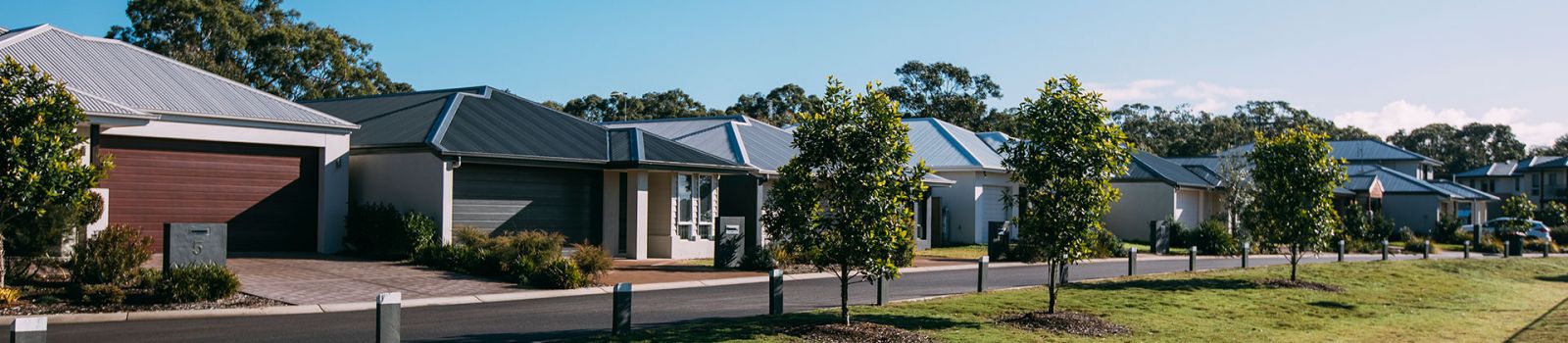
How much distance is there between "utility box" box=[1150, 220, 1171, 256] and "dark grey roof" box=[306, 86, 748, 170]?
586 inches

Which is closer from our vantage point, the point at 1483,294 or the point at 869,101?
the point at 869,101

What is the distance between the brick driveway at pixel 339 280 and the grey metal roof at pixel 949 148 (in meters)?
20.3

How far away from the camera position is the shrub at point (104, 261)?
48.4ft

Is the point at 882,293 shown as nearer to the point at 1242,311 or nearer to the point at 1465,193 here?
the point at 1242,311

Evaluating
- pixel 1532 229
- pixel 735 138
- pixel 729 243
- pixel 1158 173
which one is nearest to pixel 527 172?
pixel 729 243

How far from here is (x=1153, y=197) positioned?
4250 centimetres

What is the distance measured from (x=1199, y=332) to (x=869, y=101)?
5919mm

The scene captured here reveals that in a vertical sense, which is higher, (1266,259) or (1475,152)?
(1475,152)

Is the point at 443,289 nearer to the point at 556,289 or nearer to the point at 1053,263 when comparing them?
the point at 556,289

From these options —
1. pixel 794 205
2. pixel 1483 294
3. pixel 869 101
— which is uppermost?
pixel 869 101

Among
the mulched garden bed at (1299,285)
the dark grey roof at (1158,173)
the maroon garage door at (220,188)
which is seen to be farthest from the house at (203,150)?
the dark grey roof at (1158,173)

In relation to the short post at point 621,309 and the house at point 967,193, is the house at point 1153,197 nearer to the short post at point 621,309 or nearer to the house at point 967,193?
the house at point 967,193

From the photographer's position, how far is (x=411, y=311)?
1440 centimetres

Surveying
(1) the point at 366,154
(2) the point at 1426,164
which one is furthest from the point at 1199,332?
(2) the point at 1426,164
